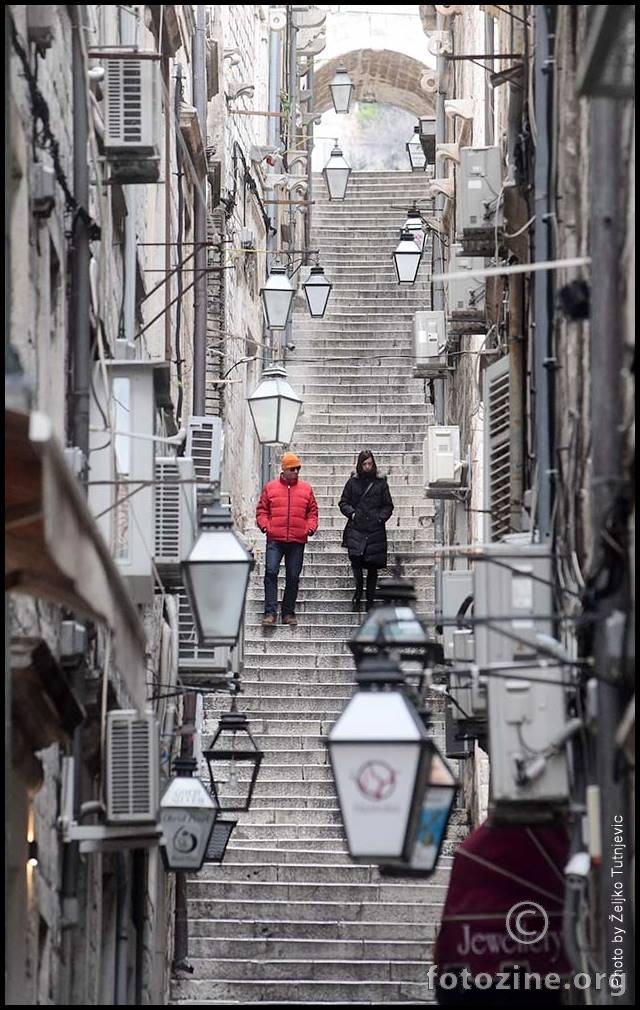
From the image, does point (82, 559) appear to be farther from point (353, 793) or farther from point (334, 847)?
point (334, 847)

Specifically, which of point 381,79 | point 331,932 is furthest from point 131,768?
point 381,79

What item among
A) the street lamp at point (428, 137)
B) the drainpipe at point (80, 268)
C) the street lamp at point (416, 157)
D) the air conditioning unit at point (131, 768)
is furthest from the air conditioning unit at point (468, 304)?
the street lamp at point (416, 157)

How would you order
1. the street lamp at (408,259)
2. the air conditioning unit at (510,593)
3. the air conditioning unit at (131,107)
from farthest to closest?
the street lamp at (408,259), the air conditioning unit at (131,107), the air conditioning unit at (510,593)

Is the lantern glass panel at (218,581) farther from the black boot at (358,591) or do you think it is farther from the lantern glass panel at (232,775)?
the black boot at (358,591)

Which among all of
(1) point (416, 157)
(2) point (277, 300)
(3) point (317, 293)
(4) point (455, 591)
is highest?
(1) point (416, 157)

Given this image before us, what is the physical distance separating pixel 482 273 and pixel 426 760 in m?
2.24

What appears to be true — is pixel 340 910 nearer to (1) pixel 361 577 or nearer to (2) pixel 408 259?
(1) pixel 361 577

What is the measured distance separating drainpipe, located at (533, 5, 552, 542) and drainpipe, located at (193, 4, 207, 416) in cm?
825

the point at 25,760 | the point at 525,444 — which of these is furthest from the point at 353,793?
the point at 525,444

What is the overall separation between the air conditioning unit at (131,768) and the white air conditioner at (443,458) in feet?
28.8

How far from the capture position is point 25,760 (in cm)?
1071

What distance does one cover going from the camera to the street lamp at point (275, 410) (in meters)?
19.3

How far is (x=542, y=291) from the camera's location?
486 inches

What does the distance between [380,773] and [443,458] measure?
12490mm
